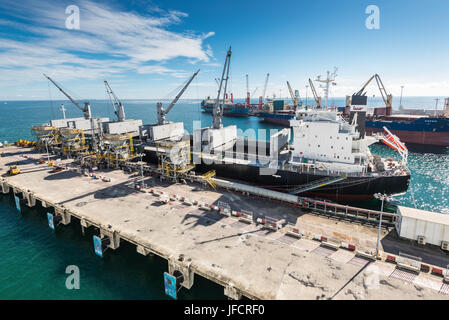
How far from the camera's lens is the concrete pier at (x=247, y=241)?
54.3ft

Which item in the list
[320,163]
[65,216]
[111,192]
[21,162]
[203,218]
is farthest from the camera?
[21,162]

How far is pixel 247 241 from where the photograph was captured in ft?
71.8

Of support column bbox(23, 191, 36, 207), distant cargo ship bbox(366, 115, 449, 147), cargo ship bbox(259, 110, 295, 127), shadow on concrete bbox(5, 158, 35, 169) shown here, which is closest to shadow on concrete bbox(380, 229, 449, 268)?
support column bbox(23, 191, 36, 207)

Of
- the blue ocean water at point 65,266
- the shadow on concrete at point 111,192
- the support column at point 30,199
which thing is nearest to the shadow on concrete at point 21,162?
the blue ocean water at point 65,266

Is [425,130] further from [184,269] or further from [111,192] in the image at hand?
[111,192]

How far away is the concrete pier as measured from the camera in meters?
16.5

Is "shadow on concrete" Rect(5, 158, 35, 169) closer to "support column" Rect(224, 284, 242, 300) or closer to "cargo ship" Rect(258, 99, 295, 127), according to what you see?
"support column" Rect(224, 284, 242, 300)

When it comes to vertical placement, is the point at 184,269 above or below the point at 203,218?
below

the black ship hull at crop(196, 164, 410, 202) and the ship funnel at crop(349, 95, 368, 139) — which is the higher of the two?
the ship funnel at crop(349, 95, 368, 139)

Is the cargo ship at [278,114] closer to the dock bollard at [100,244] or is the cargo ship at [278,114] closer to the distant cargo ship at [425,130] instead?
the distant cargo ship at [425,130]

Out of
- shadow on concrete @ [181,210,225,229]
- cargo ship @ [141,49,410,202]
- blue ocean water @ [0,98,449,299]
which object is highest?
cargo ship @ [141,49,410,202]

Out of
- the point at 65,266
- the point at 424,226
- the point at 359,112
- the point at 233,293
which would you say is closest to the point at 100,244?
the point at 65,266

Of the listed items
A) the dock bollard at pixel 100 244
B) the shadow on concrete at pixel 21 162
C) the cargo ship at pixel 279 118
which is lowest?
the dock bollard at pixel 100 244
